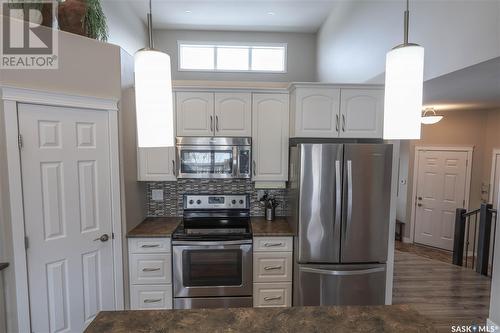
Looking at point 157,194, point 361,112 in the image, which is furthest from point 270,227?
point 361,112

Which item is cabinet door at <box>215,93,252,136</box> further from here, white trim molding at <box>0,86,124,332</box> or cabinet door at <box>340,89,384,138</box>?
white trim molding at <box>0,86,124,332</box>

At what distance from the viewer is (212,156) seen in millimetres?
2848

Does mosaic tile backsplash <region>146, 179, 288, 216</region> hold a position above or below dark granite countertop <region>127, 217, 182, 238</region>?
above

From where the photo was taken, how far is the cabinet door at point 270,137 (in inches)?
115

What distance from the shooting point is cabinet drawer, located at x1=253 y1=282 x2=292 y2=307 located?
2.68 metres

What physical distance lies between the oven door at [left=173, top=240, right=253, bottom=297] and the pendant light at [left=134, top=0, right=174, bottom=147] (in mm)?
2040

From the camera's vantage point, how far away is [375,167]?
2479 millimetres

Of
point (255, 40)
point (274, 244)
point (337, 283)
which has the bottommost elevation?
point (337, 283)

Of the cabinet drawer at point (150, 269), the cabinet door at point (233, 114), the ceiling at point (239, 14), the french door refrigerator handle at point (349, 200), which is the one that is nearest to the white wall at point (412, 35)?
the ceiling at point (239, 14)

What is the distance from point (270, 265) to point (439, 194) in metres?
4.69

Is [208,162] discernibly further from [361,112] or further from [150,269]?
[361,112]

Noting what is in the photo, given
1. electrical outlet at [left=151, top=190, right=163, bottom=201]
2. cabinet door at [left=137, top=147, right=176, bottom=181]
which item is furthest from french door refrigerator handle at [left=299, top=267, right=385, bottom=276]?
electrical outlet at [left=151, top=190, right=163, bottom=201]

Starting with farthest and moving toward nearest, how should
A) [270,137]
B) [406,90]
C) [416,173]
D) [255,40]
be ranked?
[416,173], [255,40], [270,137], [406,90]

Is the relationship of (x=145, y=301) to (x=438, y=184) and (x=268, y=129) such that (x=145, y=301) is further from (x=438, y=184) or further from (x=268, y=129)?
(x=438, y=184)
